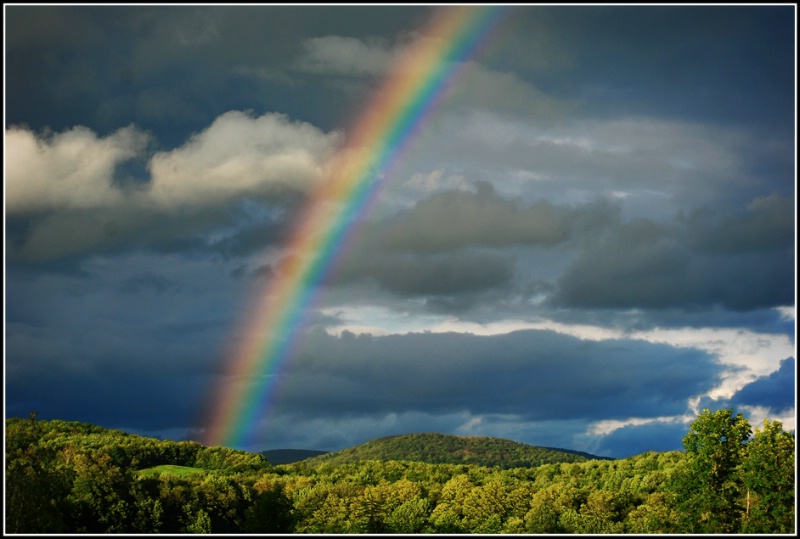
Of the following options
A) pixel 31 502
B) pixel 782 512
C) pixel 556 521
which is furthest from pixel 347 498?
pixel 782 512

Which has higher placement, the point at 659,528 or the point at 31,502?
the point at 31,502

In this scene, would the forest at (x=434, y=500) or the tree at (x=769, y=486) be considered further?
the forest at (x=434, y=500)

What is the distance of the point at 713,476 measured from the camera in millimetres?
81625

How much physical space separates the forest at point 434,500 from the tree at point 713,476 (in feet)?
0.37

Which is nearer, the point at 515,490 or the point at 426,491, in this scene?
the point at 515,490

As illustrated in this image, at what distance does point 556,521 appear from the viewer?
14575 cm

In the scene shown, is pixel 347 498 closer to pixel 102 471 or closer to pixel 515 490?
pixel 515 490

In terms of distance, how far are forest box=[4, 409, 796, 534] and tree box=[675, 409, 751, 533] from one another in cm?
11

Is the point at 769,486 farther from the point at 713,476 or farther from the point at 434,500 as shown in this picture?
the point at 434,500

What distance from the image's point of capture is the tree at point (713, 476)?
80562 millimetres

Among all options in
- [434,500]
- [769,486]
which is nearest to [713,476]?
[769,486]

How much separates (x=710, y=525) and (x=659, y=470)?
109616mm

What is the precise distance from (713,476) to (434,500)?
8952 cm

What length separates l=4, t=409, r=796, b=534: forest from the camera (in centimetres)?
8006
